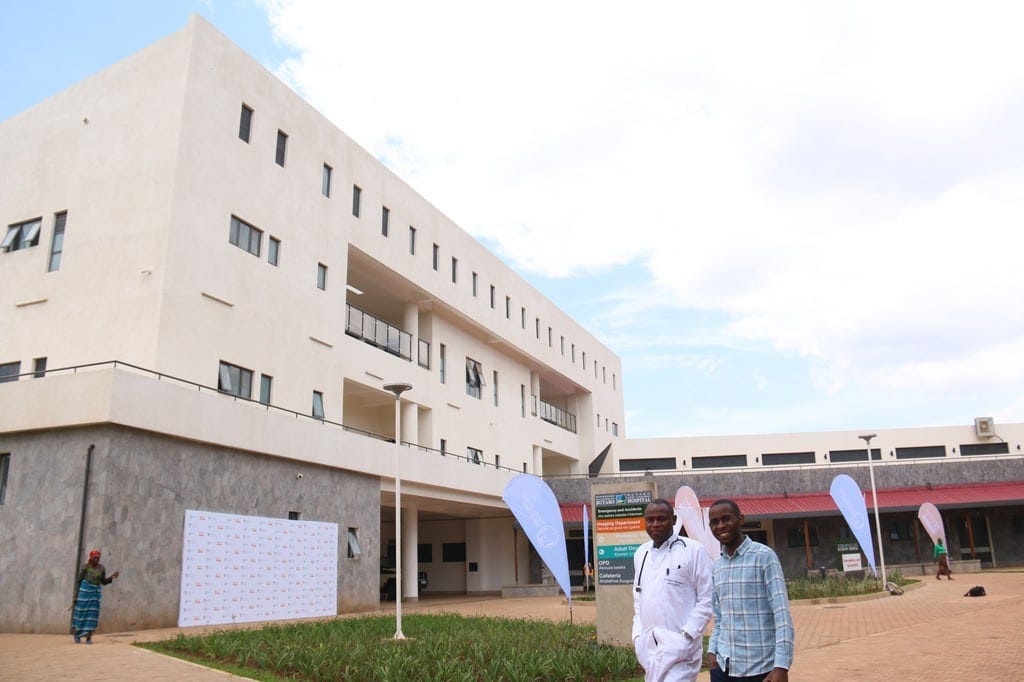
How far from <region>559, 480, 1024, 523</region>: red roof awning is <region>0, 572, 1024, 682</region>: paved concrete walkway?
12258 mm

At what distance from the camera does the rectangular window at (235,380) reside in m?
18.9

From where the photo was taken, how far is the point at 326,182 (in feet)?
78.6

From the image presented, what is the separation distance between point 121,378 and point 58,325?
5.40 meters

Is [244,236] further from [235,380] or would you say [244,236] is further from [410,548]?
[410,548]

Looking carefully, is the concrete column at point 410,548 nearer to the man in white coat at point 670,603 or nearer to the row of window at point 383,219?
the row of window at point 383,219

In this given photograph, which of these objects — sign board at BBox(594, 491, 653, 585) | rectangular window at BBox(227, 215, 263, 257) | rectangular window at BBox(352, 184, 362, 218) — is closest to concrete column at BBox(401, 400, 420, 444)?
rectangular window at BBox(352, 184, 362, 218)

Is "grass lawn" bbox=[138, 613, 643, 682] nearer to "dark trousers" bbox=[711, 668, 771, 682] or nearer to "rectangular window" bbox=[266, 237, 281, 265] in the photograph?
"dark trousers" bbox=[711, 668, 771, 682]

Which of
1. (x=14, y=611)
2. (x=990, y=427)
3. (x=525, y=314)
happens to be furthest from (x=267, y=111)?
(x=990, y=427)

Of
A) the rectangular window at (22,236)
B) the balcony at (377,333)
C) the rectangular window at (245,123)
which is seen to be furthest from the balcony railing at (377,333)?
the rectangular window at (22,236)

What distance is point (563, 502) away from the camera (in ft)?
113

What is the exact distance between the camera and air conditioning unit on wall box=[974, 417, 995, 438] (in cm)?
4462

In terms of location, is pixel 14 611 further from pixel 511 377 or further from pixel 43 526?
pixel 511 377

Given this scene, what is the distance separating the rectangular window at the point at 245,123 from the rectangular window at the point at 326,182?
2.98 meters

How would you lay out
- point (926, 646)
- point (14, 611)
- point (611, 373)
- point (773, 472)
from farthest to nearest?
point (611, 373)
point (773, 472)
point (14, 611)
point (926, 646)
